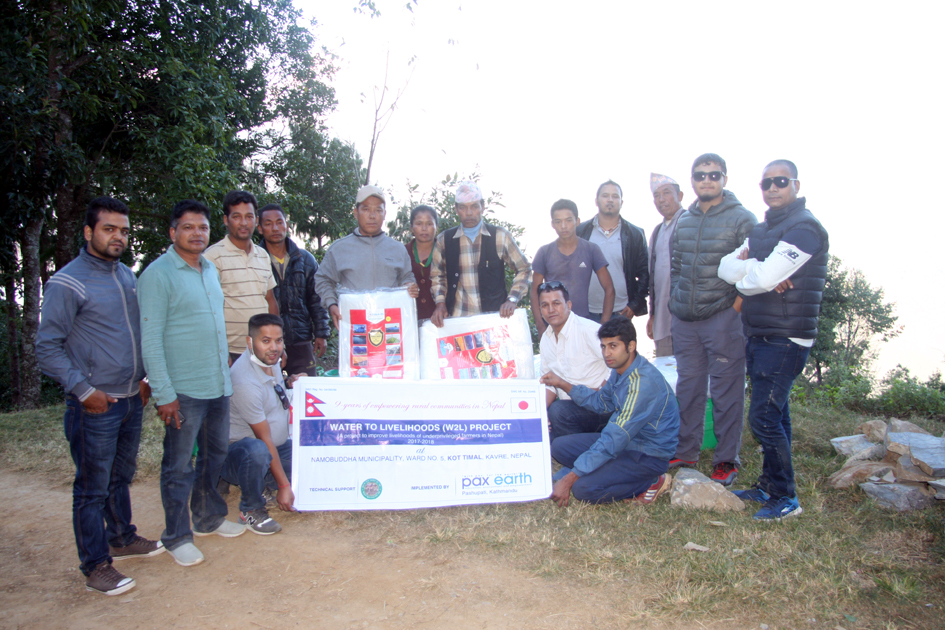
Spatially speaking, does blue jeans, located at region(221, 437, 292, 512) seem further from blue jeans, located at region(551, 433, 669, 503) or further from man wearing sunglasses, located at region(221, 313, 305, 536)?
blue jeans, located at region(551, 433, 669, 503)

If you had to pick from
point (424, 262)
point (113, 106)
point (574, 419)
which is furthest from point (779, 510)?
point (113, 106)

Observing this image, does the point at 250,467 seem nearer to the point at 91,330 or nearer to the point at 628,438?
the point at 91,330

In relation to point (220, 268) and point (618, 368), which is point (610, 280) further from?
point (220, 268)

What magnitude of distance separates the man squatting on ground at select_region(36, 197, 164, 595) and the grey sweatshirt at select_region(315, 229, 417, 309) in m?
1.75

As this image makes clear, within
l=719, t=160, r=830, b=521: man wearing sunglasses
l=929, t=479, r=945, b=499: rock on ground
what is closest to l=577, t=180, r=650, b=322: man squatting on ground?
l=719, t=160, r=830, b=521: man wearing sunglasses

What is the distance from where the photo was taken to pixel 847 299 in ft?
78.2

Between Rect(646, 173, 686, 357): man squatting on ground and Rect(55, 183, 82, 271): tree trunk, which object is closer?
Rect(646, 173, 686, 357): man squatting on ground

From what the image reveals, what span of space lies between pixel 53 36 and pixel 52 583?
8200 mm

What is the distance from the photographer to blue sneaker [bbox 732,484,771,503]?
12.3 ft

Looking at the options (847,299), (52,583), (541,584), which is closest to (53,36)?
(52,583)

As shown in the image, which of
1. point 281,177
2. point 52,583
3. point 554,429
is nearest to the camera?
point 52,583

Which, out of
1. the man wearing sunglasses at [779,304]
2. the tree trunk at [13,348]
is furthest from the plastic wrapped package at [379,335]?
the tree trunk at [13,348]

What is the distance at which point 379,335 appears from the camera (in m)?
4.43

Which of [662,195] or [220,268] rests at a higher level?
[662,195]
